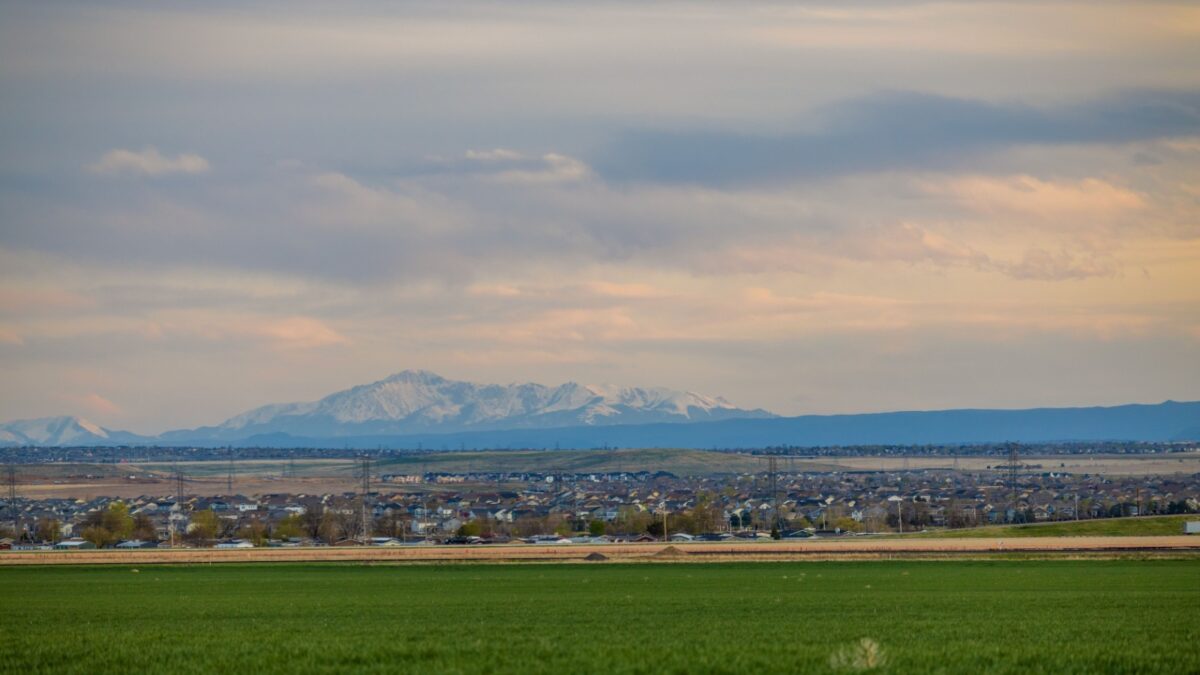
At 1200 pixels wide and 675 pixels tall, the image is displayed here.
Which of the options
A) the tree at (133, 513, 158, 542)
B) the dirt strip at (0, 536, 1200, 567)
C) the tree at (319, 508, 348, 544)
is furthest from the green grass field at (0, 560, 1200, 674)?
the tree at (133, 513, 158, 542)

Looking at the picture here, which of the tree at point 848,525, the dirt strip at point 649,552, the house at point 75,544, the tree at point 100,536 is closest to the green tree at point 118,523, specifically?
the tree at point 100,536

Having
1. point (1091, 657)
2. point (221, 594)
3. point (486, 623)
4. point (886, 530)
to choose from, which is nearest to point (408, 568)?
point (221, 594)

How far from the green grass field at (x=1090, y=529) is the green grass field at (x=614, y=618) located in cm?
4683

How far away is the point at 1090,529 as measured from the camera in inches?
5192

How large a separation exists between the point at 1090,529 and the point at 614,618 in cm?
9982

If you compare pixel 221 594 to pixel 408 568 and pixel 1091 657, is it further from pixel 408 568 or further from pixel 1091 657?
pixel 1091 657

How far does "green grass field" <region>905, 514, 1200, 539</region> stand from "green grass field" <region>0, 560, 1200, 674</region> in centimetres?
4683

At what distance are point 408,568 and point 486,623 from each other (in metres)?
48.9

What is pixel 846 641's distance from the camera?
3080 cm

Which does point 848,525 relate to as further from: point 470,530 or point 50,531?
point 50,531

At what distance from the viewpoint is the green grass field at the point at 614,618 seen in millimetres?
24969

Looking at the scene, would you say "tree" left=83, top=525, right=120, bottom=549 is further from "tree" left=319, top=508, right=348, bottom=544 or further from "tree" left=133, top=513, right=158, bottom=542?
"tree" left=319, top=508, right=348, bottom=544

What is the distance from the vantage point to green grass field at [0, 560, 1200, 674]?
81.9ft

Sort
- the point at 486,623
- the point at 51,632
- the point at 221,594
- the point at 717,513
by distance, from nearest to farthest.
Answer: the point at 51,632
the point at 486,623
the point at 221,594
the point at 717,513
